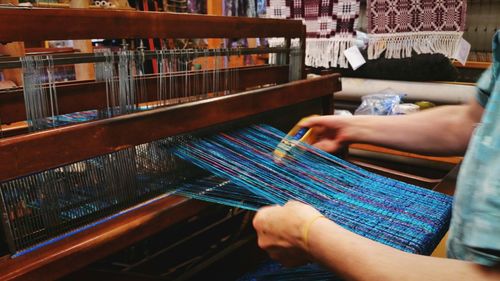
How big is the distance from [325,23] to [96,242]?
1.96m

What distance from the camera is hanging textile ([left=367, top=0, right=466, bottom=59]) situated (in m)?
2.04

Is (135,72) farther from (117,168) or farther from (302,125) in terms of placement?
(302,125)

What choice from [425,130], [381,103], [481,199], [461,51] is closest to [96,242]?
[481,199]

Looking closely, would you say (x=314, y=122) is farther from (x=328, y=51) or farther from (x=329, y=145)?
(x=328, y=51)

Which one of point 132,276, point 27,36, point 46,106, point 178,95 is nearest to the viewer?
point 27,36

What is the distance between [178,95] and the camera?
116cm

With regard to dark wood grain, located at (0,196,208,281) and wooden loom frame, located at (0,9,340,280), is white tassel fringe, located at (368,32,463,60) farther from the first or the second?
dark wood grain, located at (0,196,208,281)

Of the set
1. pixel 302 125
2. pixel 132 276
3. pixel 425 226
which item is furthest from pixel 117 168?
pixel 425 226

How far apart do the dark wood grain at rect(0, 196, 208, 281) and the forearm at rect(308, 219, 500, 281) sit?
343 millimetres

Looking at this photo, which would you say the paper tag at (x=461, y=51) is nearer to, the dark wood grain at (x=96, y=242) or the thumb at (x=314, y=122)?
the thumb at (x=314, y=122)

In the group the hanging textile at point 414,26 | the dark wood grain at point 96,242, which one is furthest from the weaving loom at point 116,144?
the hanging textile at point 414,26

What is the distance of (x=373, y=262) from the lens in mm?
600

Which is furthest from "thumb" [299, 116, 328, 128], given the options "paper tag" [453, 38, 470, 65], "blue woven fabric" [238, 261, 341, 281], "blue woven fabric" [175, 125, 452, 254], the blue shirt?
"paper tag" [453, 38, 470, 65]

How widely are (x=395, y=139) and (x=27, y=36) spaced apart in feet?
3.23
